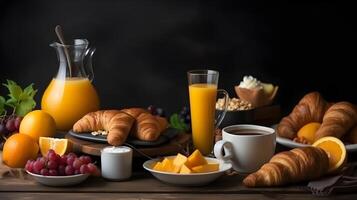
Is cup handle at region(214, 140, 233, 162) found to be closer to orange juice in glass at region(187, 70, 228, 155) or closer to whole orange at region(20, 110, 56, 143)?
orange juice in glass at region(187, 70, 228, 155)

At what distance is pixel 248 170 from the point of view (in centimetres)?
158

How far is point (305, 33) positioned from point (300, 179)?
1462 millimetres

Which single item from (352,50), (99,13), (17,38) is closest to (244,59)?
(352,50)

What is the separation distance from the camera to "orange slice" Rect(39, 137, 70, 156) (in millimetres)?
1603

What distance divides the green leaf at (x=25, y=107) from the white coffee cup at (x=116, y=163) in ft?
1.40

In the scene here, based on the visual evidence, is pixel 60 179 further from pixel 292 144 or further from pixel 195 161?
pixel 292 144

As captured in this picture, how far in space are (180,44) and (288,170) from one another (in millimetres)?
1451

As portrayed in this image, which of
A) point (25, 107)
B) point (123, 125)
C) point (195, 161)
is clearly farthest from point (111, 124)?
point (25, 107)

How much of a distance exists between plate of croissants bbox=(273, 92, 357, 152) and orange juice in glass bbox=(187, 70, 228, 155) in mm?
203

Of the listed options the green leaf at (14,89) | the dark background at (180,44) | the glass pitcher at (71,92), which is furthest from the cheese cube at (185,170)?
the dark background at (180,44)

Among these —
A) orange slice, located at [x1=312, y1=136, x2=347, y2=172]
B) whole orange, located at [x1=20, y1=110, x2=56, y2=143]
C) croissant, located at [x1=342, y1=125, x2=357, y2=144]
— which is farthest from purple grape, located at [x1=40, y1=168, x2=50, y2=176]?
croissant, located at [x1=342, y1=125, x2=357, y2=144]

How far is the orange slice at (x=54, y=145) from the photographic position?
160 cm

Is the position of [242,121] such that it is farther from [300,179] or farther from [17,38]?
[17,38]

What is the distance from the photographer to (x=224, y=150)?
157cm
